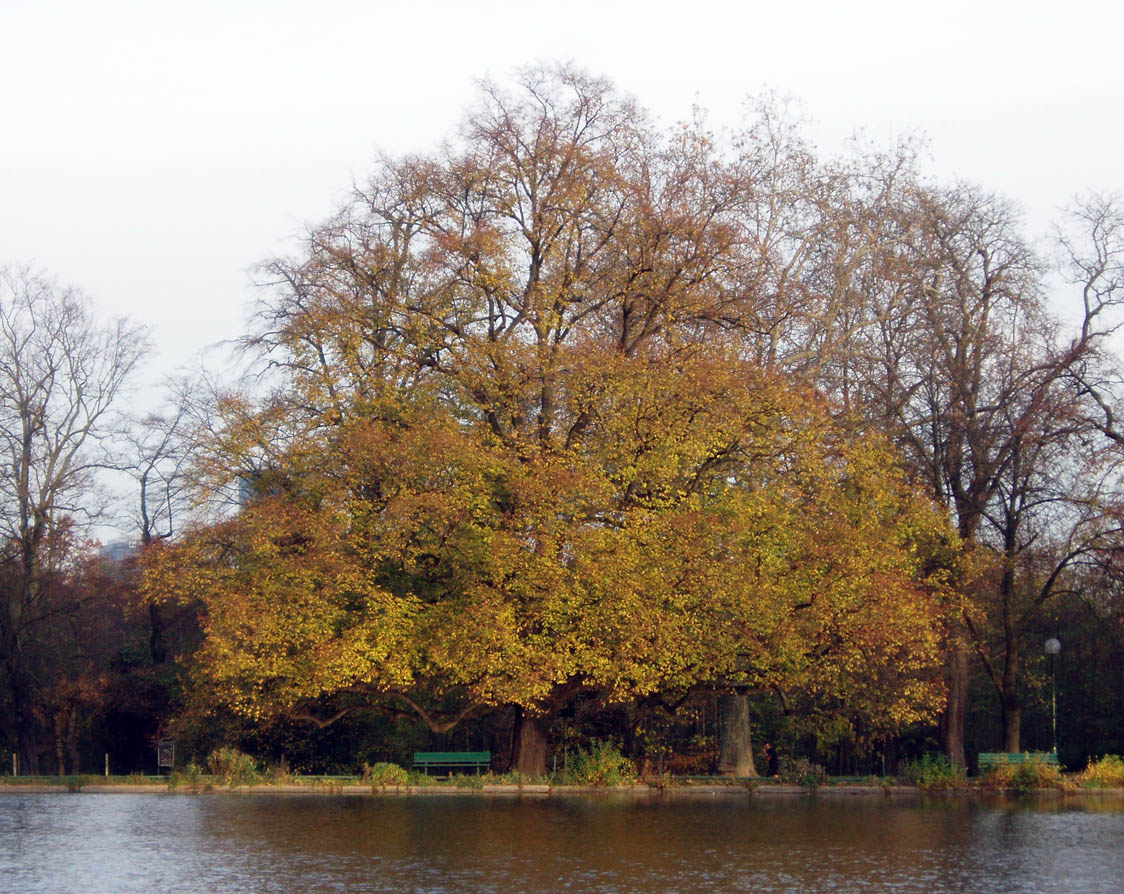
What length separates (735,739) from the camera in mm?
33219

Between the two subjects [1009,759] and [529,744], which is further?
[1009,759]

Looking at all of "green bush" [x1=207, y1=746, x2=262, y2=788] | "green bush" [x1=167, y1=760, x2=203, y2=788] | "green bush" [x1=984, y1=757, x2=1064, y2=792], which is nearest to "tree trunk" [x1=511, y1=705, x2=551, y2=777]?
"green bush" [x1=207, y1=746, x2=262, y2=788]

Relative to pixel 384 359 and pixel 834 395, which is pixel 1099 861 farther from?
pixel 834 395

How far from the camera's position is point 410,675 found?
27734 mm

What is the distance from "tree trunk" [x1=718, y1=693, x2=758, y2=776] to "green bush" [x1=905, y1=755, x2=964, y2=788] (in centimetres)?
409

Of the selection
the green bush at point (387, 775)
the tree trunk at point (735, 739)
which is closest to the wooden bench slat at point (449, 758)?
the green bush at point (387, 775)

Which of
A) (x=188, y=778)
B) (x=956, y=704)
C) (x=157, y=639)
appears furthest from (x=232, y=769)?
(x=956, y=704)

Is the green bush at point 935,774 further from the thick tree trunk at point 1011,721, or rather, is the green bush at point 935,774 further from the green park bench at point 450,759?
the green park bench at point 450,759

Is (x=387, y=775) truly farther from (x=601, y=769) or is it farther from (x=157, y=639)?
(x=157, y=639)

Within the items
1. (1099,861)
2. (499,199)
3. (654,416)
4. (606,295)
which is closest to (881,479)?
(654,416)

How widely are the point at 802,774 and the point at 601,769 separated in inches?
203

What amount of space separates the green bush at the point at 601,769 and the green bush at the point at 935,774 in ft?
23.1

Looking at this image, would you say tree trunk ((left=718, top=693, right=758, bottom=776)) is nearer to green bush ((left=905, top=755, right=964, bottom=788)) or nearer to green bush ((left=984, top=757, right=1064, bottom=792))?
green bush ((left=905, top=755, right=964, bottom=788))

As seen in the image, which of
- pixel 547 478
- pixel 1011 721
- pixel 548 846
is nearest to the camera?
pixel 548 846
